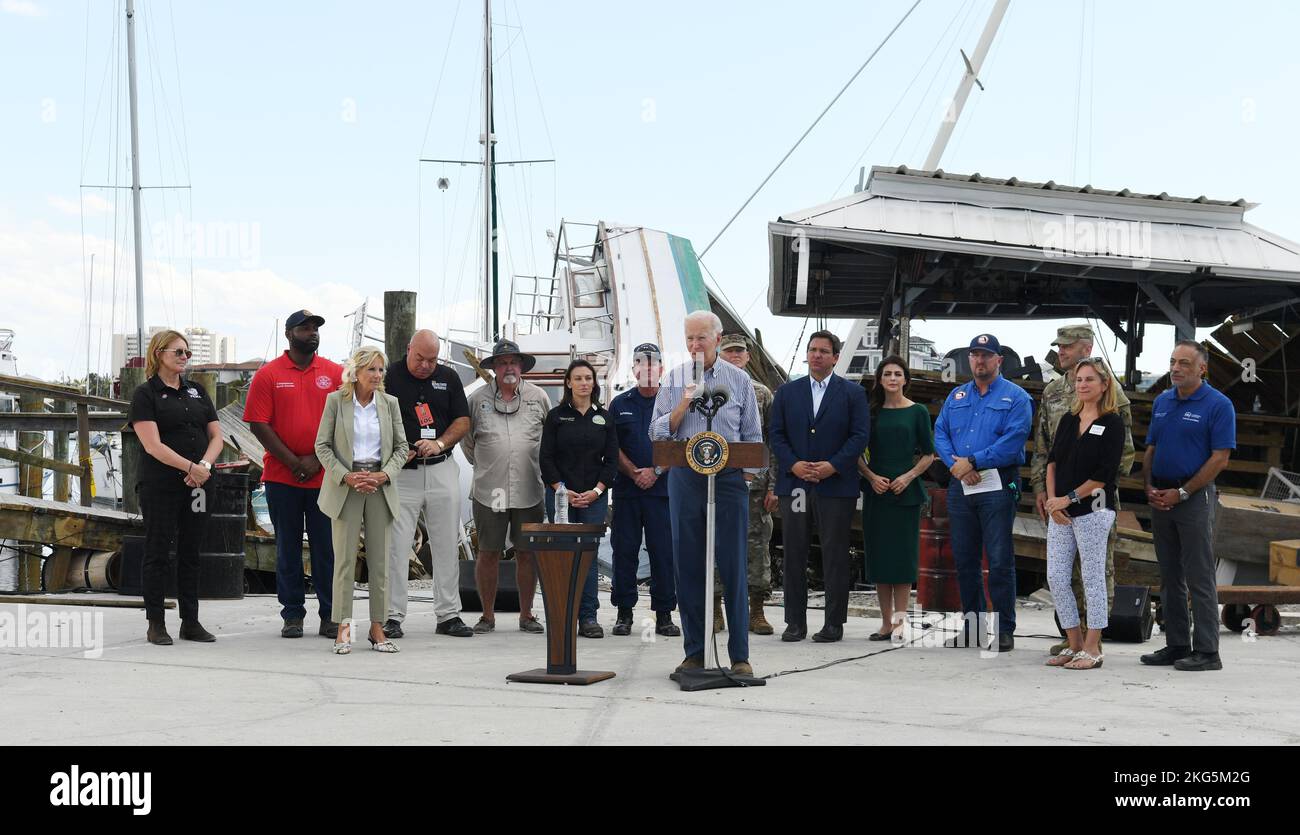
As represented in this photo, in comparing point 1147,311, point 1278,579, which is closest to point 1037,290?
point 1147,311

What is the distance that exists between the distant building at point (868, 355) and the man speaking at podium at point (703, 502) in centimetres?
699

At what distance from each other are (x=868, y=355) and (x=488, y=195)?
1062cm

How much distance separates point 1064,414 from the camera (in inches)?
305

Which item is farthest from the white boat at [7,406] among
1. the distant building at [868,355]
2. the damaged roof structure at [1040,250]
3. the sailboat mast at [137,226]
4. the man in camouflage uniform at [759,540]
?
the man in camouflage uniform at [759,540]

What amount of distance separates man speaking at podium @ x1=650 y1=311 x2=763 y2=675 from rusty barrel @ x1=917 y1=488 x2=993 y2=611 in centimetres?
396

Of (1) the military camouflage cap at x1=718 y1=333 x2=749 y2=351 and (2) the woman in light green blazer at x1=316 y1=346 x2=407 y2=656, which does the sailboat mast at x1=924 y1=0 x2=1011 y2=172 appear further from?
(2) the woman in light green blazer at x1=316 y1=346 x2=407 y2=656

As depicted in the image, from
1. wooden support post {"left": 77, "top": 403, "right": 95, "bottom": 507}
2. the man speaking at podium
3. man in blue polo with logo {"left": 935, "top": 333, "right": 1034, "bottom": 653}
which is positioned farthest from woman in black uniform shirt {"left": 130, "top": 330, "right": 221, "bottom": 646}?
wooden support post {"left": 77, "top": 403, "right": 95, "bottom": 507}

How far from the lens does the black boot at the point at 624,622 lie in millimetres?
9133

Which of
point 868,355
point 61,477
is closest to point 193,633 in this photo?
point 61,477

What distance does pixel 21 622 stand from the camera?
29.5ft

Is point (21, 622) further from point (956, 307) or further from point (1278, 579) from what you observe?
point (956, 307)

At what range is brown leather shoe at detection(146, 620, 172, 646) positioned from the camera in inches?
320

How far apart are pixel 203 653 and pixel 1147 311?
1553 cm

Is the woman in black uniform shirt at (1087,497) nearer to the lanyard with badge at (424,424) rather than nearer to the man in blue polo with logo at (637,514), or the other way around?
the man in blue polo with logo at (637,514)
